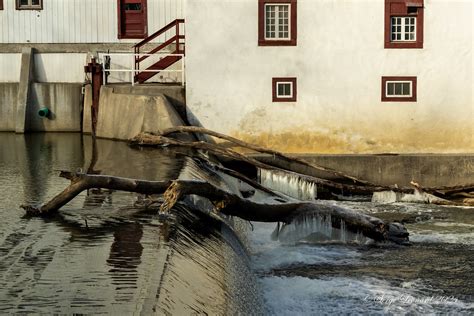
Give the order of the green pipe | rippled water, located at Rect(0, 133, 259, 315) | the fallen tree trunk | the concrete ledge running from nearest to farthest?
rippled water, located at Rect(0, 133, 259, 315)
the fallen tree trunk
the concrete ledge
the green pipe

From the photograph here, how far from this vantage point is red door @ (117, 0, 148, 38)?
2548 cm

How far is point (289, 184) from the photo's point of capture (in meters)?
19.2

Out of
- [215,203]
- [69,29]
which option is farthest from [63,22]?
[215,203]

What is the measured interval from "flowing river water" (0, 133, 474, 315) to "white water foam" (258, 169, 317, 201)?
257cm

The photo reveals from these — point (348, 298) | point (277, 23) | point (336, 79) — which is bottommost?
point (348, 298)

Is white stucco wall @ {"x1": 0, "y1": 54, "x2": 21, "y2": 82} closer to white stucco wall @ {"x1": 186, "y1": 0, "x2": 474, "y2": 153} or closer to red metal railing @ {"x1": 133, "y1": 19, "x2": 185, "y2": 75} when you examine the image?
red metal railing @ {"x1": 133, "y1": 19, "x2": 185, "y2": 75}

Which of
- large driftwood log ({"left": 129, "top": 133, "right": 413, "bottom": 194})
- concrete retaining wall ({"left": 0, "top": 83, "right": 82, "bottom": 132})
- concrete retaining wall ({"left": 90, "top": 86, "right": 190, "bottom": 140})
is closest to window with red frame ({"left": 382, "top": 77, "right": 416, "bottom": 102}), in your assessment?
large driftwood log ({"left": 129, "top": 133, "right": 413, "bottom": 194})

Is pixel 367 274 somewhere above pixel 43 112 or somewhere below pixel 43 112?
below

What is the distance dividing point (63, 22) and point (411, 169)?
463 inches

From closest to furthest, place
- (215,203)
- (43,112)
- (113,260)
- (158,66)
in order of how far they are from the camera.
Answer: (113,260), (215,203), (158,66), (43,112)

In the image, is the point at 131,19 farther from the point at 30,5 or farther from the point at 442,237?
the point at 442,237

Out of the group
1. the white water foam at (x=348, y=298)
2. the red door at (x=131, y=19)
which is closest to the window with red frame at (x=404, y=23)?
the red door at (x=131, y=19)

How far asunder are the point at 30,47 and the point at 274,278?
1597 centimetres

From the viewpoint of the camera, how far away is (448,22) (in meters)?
21.2
